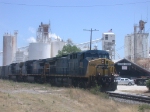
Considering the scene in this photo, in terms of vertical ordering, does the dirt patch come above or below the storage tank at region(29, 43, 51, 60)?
below

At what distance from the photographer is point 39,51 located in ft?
276

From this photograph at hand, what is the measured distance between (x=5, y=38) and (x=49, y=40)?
14.8 metres

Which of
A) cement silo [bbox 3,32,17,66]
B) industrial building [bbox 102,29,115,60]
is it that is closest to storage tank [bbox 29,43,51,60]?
cement silo [bbox 3,32,17,66]

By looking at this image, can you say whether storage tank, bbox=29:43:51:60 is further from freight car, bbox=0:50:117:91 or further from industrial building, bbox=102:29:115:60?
freight car, bbox=0:50:117:91

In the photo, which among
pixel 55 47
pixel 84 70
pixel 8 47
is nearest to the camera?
pixel 84 70

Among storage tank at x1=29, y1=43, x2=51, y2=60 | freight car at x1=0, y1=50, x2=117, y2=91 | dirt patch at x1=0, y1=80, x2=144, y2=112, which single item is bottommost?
dirt patch at x1=0, y1=80, x2=144, y2=112

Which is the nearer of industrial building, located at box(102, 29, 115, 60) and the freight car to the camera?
the freight car

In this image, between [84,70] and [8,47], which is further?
[8,47]

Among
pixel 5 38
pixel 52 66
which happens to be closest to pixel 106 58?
pixel 52 66

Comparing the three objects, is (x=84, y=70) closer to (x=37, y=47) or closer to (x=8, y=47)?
(x=37, y=47)

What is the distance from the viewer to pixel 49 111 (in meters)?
13.0

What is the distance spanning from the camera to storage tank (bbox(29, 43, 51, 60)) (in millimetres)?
84125

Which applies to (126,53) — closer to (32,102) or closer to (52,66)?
(52,66)

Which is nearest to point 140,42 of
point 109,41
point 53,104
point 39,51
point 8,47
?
point 109,41
